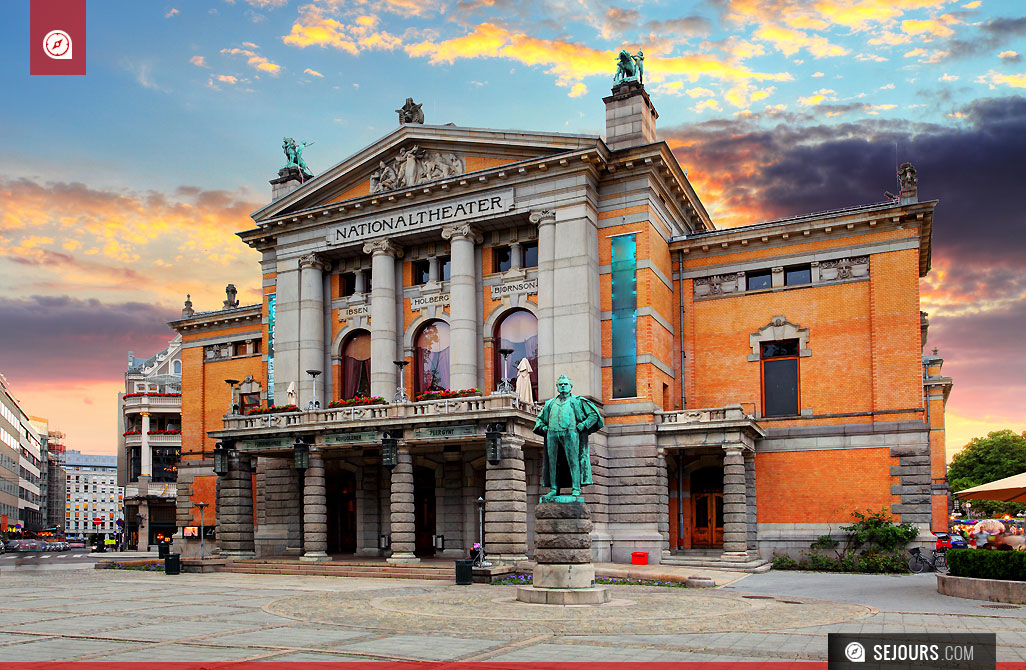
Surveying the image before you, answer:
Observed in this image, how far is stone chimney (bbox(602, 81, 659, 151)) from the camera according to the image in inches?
1650

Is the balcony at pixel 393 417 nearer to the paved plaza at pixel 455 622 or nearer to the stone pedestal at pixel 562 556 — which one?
the paved plaza at pixel 455 622

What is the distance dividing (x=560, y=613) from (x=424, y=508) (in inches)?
932

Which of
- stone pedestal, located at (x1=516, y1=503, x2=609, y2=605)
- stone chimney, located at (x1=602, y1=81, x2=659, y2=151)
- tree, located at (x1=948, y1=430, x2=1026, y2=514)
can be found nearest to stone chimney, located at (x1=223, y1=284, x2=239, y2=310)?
stone chimney, located at (x1=602, y1=81, x2=659, y2=151)

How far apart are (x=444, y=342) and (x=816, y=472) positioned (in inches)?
701

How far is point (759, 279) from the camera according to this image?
140 ft

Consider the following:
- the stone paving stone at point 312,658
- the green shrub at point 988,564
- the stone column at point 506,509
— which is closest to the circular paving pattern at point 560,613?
the stone paving stone at point 312,658

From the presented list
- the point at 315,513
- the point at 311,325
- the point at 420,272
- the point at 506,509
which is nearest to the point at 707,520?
the point at 506,509

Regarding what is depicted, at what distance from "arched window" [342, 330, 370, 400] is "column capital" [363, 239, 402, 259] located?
13.6 ft

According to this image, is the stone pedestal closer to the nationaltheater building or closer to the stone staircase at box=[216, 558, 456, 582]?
the stone staircase at box=[216, 558, 456, 582]

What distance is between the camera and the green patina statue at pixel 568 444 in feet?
73.2

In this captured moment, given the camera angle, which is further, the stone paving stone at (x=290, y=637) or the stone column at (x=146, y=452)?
the stone column at (x=146, y=452)

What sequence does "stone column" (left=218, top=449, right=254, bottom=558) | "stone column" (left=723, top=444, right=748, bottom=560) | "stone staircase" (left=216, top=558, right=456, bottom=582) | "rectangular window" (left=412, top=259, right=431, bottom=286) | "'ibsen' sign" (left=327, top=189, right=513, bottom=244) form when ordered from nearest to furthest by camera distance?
"stone staircase" (left=216, top=558, right=456, bottom=582) < "stone column" (left=723, top=444, right=748, bottom=560) < "stone column" (left=218, top=449, right=254, bottom=558) < "'ibsen' sign" (left=327, top=189, right=513, bottom=244) < "rectangular window" (left=412, top=259, right=431, bottom=286)

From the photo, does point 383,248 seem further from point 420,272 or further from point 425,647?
point 425,647

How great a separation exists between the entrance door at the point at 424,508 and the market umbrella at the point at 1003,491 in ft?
76.2
